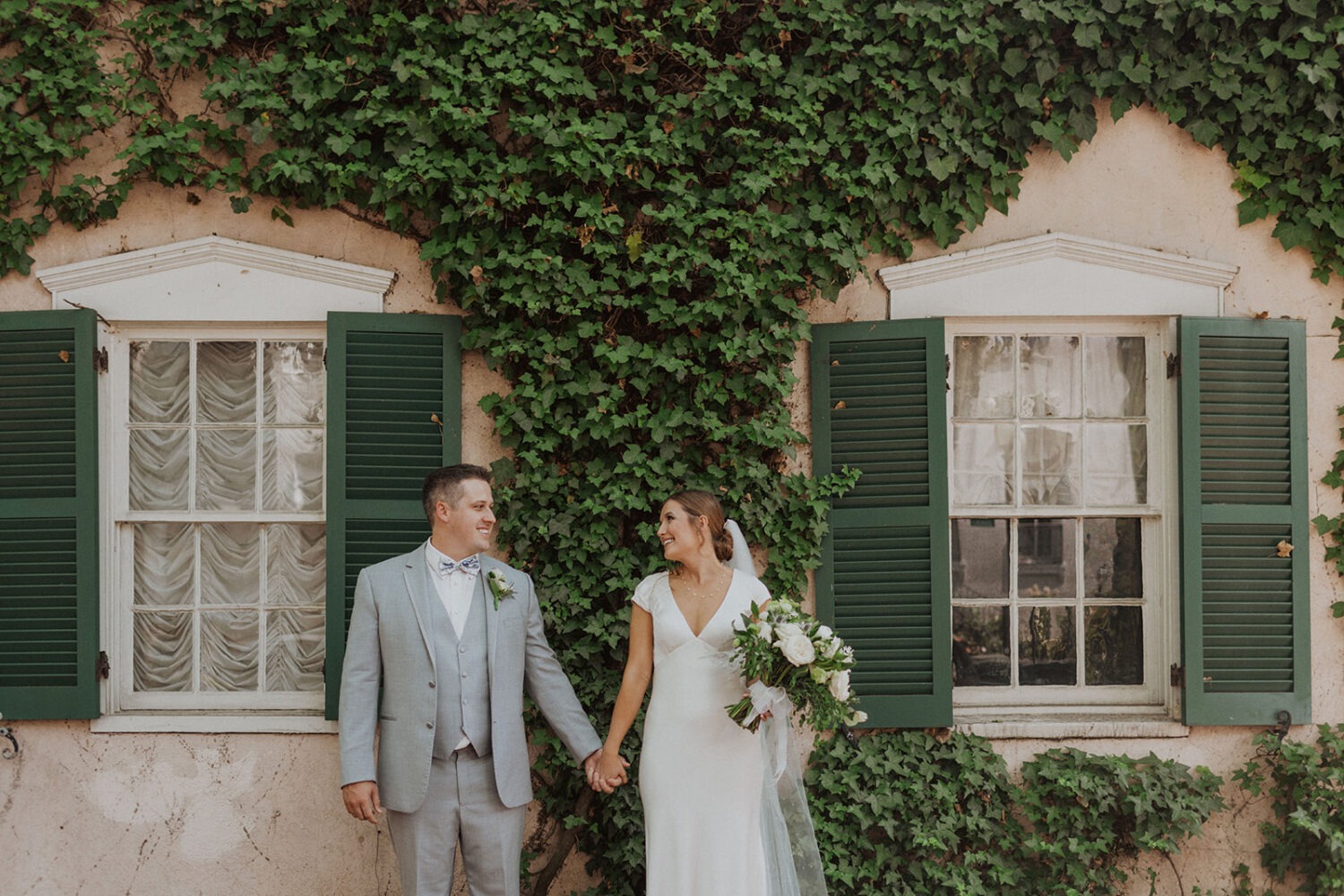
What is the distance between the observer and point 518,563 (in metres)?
4.86

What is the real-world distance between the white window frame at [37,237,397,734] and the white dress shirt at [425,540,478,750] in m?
1.32

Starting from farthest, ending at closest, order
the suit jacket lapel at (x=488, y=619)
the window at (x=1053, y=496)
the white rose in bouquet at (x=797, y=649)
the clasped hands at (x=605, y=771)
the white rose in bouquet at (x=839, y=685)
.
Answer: the window at (x=1053, y=496), the clasped hands at (x=605, y=771), the suit jacket lapel at (x=488, y=619), the white rose in bouquet at (x=839, y=685), the white rose in bouquet at (x=797, y=649)

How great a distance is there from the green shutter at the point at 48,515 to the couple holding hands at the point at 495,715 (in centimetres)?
178

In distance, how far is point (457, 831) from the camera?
13.2ft

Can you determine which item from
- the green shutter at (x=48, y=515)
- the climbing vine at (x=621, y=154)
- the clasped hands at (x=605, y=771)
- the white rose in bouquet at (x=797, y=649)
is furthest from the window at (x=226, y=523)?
the white rose in bouquet at (x=797, y=649)

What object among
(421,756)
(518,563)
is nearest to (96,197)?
(518,563)

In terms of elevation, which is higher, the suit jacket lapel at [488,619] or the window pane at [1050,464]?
the window pane at [1050,464]

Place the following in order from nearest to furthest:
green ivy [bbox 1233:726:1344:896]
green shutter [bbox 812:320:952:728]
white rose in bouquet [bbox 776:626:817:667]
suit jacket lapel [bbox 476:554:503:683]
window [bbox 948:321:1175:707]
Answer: white rose in bouquet [bbox 776:626:817:667]
suit jacket lapel [bbox 476:554:503:683]
green ivy [bbox 1233:726:1344:896]
green shutter [bbox 812:320:952:728]
window [bbox 948:321:1175:707]

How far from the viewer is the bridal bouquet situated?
151 inches

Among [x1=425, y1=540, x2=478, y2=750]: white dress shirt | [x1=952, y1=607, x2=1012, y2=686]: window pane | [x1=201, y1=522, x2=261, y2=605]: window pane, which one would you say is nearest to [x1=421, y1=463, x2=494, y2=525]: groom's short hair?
[x1=425, y1=540, x2=478, y2=750]: white dress shirt

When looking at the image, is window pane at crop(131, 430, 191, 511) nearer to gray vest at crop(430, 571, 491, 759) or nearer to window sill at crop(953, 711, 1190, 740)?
gray vest at crop(430, 571, 491, 759)

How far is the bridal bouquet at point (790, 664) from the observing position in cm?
385

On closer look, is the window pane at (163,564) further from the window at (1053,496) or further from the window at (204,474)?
the window at (1053,496)

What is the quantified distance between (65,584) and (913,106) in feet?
15.1
